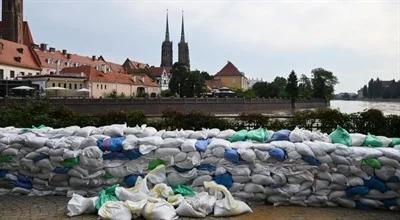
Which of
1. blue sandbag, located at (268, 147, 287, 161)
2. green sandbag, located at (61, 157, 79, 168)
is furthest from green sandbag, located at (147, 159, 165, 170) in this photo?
blue sandbag, located at (268, 147, 287, 161)

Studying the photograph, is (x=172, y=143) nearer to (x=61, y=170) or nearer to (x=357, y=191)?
(x=61, y=170)

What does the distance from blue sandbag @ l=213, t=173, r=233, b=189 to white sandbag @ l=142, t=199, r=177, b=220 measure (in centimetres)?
85

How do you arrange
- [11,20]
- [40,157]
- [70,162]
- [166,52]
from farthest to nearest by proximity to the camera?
1. [166,52]
2. [11,20]
3. [40,157]
4. [70,162]

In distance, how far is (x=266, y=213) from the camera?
535 cm

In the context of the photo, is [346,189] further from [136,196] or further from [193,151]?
[136,196]

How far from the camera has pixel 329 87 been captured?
104m

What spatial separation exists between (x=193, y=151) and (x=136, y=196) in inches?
38.3

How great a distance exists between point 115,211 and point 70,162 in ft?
4.72

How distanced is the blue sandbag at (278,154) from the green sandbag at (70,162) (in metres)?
2.60

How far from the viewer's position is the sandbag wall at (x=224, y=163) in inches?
217

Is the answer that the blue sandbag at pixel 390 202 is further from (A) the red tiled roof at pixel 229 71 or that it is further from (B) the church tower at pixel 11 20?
(A) the red tiled roof at pixel 229 71

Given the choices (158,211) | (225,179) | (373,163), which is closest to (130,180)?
(158,211)

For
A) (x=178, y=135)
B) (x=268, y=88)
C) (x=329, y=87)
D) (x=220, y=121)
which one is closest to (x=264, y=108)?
(x=268, y=88)

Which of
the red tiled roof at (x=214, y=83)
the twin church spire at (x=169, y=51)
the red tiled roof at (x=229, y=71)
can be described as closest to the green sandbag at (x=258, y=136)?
the red tiled roof at (x=214, y=83)
